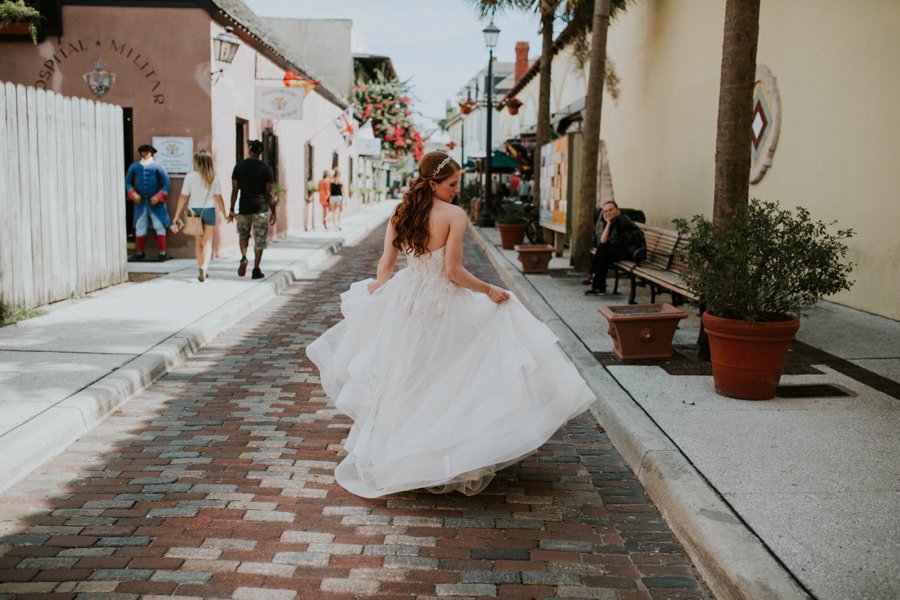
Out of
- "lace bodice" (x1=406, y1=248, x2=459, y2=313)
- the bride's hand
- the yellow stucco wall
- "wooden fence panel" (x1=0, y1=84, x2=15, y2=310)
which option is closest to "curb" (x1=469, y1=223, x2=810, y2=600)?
the bride's hand

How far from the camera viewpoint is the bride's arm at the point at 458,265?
454 centimetres

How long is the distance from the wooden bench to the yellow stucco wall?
6.07ft

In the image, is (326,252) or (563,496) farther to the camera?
(326,252)

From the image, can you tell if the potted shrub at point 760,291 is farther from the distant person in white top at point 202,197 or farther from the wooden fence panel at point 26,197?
the distant person in white top at point 202,197

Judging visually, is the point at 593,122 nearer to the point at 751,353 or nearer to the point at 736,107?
the point at 736,107

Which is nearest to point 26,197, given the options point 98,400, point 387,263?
point 98,400

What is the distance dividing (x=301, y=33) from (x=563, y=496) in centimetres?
3707

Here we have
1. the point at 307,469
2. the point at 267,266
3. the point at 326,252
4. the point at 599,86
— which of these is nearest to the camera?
the point at 307,469

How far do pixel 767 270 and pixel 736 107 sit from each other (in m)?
1.63

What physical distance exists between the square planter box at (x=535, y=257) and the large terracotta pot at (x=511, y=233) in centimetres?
476

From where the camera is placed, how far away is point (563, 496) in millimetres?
4465

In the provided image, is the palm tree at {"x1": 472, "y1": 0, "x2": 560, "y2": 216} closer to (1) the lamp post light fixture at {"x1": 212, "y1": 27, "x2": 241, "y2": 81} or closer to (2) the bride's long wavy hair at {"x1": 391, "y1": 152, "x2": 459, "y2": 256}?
(1) the lamp post light fixture at {"x1": 212, "y1": 27, "x2": 241, "y2": 81}

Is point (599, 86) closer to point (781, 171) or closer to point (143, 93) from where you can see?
A: point (781, 171)

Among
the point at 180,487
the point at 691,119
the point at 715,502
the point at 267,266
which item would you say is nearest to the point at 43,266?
the point at 267,266
